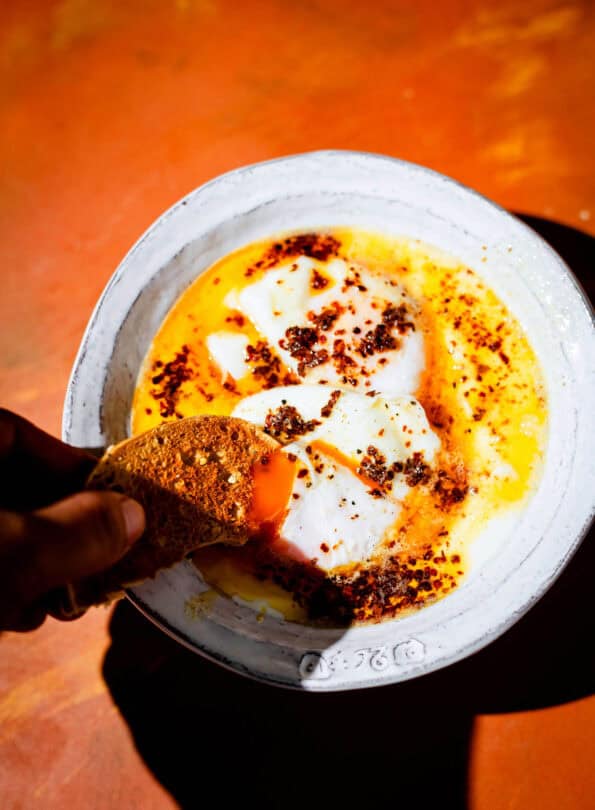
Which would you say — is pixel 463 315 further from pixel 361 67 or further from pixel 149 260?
pixel 361 67

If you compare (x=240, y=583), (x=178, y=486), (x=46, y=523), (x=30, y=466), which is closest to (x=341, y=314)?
(x=178, y=486)

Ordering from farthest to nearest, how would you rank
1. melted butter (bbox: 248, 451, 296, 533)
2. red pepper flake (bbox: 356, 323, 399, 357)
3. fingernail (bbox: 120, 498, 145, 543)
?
red pepper flake (bbox: 356, 323, 399, 357) < melted butter (bbox: 248, 451, 296, 533) < fingernail (bbox: 120, 498, 145, 543)

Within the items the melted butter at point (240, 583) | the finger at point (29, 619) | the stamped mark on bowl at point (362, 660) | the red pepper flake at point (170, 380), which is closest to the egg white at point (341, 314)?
the red pepper flake at point (170, 380)

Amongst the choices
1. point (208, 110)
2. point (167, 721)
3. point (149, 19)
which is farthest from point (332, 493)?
point (149, 19)

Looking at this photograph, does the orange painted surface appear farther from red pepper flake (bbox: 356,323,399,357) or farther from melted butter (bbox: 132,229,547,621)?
red pepper flake (bbox: 356,323,399,357)

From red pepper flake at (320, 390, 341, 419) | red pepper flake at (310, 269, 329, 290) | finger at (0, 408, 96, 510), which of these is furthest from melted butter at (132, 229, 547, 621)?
finger at (0, 408, 96, 510)
